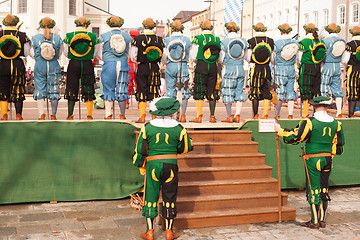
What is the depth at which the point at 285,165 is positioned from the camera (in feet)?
33.2

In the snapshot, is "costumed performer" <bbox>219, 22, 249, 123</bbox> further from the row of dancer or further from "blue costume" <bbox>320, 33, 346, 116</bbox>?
"blue costume" <bbox>320, 33, 346, 116</bbox>

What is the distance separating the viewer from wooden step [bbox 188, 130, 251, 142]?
906 centimetres

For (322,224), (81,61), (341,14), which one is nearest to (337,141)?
(322,224)

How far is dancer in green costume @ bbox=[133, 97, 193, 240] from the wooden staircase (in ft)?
1.74

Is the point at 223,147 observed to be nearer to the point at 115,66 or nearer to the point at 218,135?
the point at 218,135

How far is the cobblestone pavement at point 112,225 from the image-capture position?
7164mm

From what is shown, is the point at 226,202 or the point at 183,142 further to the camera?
the point at 226,202

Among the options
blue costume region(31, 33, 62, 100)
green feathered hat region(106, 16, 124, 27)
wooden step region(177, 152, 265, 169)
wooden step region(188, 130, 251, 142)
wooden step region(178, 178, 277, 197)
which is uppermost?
green feathered hat region(106, 16, 124, 27)

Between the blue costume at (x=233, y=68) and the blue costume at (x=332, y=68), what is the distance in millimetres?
1643

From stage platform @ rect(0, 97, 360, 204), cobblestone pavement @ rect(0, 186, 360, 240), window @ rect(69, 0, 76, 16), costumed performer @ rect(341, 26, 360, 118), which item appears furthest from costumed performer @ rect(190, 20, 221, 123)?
window @ rect(69, 0, 76, 16)

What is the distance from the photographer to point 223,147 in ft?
29.6

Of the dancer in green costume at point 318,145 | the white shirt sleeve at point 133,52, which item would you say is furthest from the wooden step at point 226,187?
the white shirt sleeve at point 133,52

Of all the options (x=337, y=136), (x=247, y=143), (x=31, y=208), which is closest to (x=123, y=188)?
(x=31, y=208)

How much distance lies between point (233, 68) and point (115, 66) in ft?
7.17
